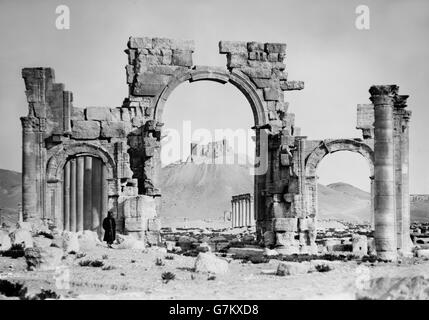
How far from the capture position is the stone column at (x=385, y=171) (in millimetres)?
21188

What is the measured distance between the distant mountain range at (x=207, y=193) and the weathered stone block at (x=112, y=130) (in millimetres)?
69300

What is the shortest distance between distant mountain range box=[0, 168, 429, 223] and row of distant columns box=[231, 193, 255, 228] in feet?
112

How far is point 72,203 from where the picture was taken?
36.2 m

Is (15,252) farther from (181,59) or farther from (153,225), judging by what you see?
(181,59)

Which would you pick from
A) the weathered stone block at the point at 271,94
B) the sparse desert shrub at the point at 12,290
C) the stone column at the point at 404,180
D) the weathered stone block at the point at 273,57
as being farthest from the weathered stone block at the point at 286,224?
the sparse desert shrub at the point at 12,290

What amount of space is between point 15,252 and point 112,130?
9.95 m

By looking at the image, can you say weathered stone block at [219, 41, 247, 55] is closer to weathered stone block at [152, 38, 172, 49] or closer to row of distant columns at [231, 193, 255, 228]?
weathered stone block at [152, 38, 172, 49]

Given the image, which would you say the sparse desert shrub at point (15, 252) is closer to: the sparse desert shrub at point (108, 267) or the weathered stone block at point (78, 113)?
the sparse desert shrub at point (108, 267)

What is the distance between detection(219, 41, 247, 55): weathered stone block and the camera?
30734mm

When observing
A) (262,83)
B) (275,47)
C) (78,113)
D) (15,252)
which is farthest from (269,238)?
(15,252)

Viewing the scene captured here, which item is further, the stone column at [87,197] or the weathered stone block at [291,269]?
the stone column at [87,197]
